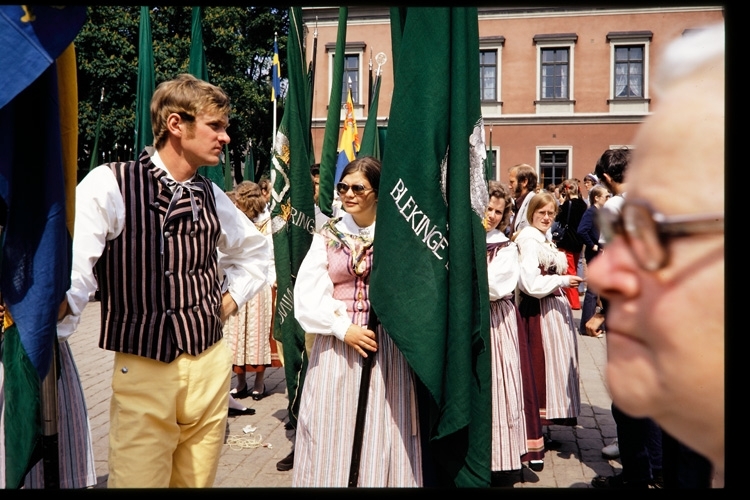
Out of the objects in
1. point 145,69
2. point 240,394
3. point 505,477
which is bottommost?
point 505,477

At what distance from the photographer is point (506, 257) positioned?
13.2 ft

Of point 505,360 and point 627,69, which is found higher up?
point 627,69

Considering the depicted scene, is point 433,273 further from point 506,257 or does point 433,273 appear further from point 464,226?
point 506,257

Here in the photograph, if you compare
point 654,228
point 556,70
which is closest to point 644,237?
point 654,228

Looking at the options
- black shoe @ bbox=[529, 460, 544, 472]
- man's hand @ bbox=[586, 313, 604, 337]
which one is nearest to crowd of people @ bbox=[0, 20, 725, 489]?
black shoe @ bbox=[529, 460, 544, 472]

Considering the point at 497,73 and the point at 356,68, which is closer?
the point at 497,73

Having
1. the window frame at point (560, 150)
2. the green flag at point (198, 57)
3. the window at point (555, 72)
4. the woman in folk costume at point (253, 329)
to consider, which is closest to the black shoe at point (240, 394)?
the woman in folk costume at point (253, 329)

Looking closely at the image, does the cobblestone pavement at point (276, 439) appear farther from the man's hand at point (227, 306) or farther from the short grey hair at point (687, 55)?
the short grey hair at point (687, 55)

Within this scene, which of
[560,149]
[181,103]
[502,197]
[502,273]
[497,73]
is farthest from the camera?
[560,149]

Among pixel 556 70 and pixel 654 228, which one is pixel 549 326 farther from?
pixel 556 70

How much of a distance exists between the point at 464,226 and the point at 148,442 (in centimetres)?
137

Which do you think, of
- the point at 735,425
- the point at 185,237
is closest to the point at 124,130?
the point at 185,237

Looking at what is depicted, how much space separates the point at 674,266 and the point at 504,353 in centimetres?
374

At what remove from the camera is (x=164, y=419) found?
239 cm
